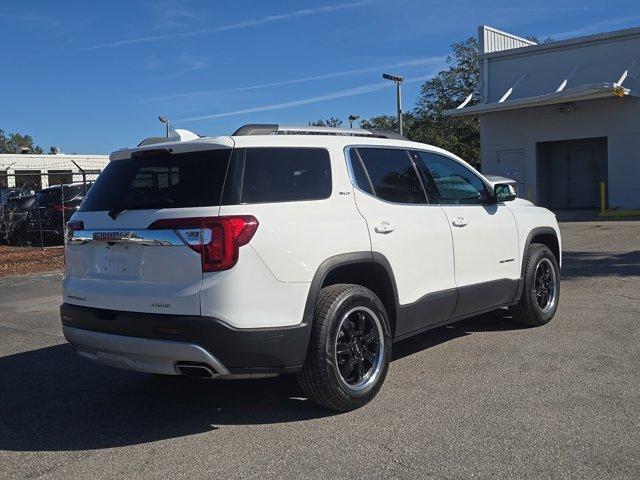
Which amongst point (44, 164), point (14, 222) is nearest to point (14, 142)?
point (44, 164)

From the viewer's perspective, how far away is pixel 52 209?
17.8 m

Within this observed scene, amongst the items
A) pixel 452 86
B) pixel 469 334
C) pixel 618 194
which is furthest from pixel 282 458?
pixel 452 86

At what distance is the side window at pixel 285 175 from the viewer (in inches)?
175

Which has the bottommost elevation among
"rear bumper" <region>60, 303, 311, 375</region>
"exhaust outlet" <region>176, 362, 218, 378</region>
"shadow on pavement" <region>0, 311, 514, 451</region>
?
"shadow on pavement" <region>0, 311, 514, 451</region>

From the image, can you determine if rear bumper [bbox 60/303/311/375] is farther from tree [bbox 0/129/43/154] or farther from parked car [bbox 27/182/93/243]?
tree [bbox 0/129/43/154]

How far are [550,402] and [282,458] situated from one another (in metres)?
1.99

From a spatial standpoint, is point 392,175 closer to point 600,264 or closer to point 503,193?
point 503,193

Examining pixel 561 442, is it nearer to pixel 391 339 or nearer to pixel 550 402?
pixel 550 402

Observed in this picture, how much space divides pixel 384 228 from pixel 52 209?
14.7 meters

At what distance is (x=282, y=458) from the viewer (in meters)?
4.04

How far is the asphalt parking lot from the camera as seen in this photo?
12.9ft

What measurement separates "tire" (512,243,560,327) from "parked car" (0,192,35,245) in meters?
14.8

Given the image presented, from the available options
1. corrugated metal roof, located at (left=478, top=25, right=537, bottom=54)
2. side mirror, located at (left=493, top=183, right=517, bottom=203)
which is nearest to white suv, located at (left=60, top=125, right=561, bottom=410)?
side mirror, located at (left=493, top=183, right=517, bottom=203)

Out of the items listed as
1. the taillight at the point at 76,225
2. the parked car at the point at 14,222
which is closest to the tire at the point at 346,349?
the taillight at the point at 76,225
